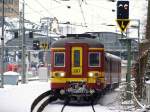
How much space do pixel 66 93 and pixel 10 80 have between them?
1951 centimetres

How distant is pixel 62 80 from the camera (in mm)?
23375

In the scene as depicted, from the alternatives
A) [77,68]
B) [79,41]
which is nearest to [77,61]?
[77,68]

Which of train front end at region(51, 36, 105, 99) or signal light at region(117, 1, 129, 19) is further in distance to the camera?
train front end at region(51, 36, 105, 99)

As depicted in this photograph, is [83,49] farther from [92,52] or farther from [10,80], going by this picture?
[10,80]

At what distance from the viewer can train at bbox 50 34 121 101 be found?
23.1 metres

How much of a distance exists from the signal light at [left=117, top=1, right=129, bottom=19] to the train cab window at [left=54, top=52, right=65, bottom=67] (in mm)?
5561

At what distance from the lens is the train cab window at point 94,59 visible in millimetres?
23750

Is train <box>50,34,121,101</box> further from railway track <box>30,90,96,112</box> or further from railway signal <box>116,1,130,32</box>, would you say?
railway signal <box>116,1,130,32</box>

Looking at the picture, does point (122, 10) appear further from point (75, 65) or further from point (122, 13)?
point (75, 65)

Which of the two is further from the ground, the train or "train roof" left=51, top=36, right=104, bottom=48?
"train roof" left=51, top=36, right=104, bottom=48

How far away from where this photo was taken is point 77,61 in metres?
23.6

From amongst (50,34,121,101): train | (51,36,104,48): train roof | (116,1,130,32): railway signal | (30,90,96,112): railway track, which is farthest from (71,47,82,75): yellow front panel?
(116,1,130,32): railway signal

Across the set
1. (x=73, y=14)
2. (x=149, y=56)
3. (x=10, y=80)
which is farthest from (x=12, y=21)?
(x=149, y=56)

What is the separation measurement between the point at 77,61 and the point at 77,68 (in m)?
0.32
